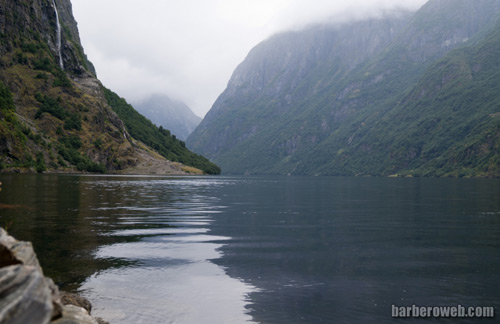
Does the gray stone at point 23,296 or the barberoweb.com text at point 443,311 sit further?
the barberoweb.com text at point 443,311

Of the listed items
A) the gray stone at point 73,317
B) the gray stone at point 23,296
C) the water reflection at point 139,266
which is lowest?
the water reflection at point 139,266

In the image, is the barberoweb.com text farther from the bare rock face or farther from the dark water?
the bare rock face

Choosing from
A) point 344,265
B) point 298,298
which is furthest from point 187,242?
point 298,298

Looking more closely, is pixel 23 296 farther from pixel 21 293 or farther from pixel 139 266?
pixel 139 266

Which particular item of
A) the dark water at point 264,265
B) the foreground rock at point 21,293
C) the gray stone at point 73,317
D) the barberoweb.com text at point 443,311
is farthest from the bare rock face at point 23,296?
the barberoweb.com text at point 443,311

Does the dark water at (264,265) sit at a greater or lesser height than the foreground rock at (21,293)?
lesser

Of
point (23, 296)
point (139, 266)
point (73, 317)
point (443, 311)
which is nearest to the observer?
point (23, 296)

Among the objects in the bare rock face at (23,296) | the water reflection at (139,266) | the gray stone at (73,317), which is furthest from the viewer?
the water reflection at (139,266)

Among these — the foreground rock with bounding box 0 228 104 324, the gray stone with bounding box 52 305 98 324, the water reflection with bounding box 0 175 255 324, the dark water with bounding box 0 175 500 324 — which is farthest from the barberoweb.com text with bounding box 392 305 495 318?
the foreground rock with bounding box 0 228 104 324

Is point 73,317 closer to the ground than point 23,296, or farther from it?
closer to the ground

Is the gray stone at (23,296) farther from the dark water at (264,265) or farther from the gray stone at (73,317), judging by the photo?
the dark water at (264,265)

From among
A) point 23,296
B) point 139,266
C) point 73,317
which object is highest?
point 23,296

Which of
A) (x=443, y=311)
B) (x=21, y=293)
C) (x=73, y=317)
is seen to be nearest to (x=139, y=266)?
(x=73, y=317)

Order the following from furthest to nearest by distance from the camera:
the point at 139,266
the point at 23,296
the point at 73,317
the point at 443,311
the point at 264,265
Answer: the point at 264,265 < the point at 139,266 < the point at 443,311 < the point at 73,317 < the point at 23,296
